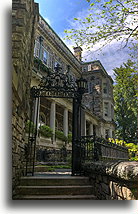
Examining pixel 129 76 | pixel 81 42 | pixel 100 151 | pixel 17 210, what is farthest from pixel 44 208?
pixel 81 42

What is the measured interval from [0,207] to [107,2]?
3.19 m

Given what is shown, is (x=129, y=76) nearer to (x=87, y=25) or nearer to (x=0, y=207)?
(x=87, y=25)

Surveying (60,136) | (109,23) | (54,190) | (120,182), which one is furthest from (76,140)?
(60,136)

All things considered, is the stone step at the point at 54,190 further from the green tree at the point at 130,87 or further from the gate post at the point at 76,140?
the green tree at the point at 130,87

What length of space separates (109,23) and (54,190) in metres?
2.83

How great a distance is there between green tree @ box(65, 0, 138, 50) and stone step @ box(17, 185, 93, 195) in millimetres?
2382

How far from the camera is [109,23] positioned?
3.08 metres

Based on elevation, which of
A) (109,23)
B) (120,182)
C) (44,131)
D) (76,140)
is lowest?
(120,182)

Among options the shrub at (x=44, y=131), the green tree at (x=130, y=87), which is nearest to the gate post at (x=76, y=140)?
the green tree at (x=130, y=87)

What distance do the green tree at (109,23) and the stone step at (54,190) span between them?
238 centimetres

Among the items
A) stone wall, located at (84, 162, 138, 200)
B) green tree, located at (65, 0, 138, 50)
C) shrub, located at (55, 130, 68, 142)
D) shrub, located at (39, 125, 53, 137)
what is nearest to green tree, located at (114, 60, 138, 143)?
green tree, located at (65, 0, 138, 50)

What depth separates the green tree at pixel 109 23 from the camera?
9.62 feet

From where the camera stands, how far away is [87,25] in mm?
3152

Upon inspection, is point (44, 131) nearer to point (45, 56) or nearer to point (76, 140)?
point (45, 56)
